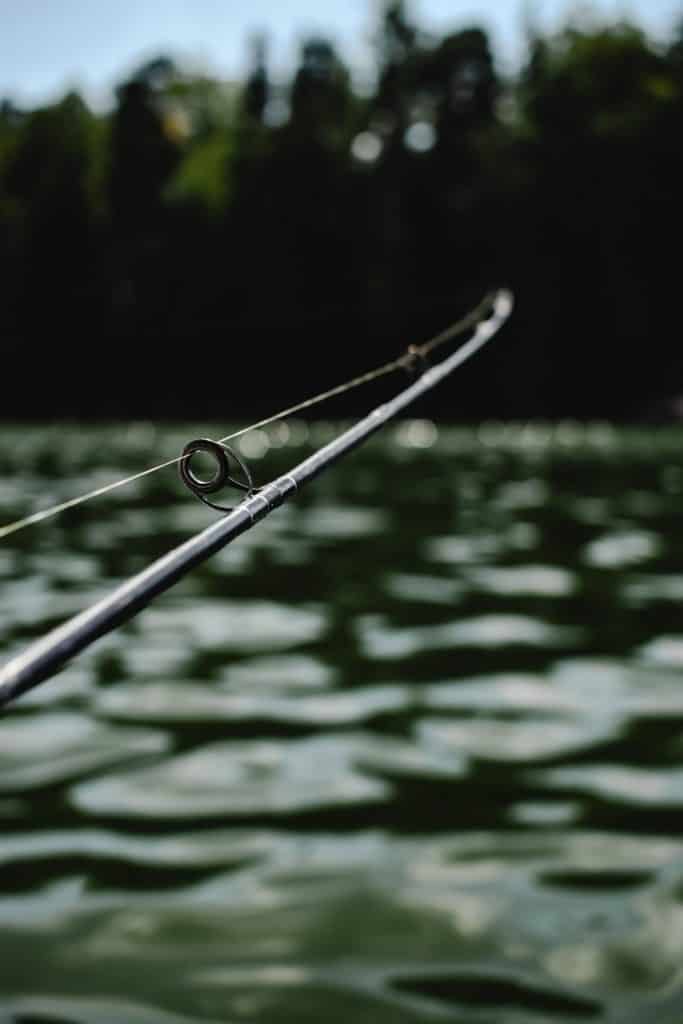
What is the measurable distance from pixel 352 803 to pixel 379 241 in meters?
69.2

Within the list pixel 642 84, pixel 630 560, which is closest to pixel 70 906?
pixel 630 560

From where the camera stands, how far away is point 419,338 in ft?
231

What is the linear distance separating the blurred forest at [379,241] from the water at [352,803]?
52.8 meters

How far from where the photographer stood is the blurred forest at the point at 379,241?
70438 millimetres

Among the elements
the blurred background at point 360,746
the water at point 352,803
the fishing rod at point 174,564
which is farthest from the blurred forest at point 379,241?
the fishing rod at point 174,564

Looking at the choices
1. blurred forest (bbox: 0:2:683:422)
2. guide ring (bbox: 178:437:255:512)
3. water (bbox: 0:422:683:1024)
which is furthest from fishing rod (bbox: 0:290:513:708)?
blurred forest (bbox: 0:2:683:422)

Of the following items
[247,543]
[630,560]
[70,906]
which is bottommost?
[70,906]

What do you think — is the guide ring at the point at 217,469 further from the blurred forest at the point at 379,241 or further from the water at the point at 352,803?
the blurred forest at the point at 379,241

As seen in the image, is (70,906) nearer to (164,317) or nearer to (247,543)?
(247,543)

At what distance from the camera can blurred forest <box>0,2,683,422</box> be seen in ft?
231

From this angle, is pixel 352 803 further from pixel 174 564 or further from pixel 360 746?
pixel 174 564

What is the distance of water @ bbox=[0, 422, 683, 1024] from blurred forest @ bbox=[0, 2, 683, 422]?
5285 centimetres

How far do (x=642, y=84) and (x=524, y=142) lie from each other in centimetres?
962

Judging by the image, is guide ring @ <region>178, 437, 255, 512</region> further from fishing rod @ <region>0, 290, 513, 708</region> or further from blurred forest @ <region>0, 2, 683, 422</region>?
blurred forest @ <region>0, 2, 683, 422</region>
